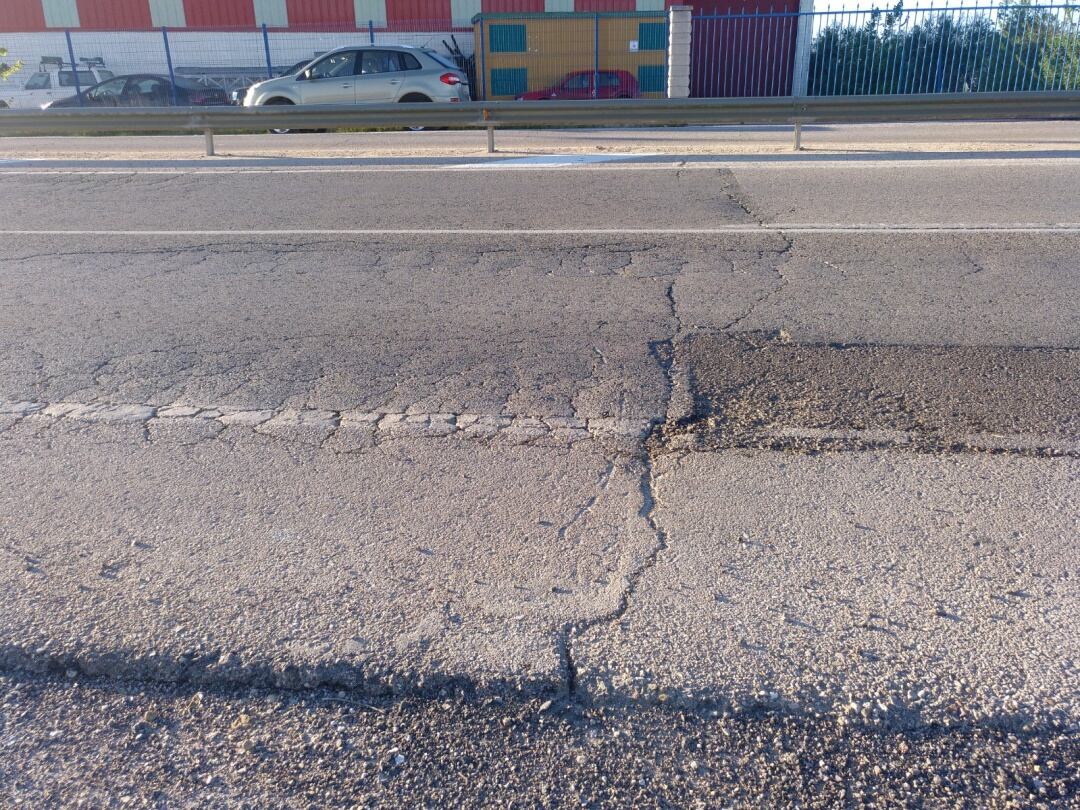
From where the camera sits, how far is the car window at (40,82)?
27.4 m

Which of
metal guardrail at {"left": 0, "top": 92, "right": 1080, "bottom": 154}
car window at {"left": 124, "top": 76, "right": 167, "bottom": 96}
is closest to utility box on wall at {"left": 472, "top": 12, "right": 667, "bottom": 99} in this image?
car window at {"left": 124, "top": 76, "right": 167, "bottom": 96}

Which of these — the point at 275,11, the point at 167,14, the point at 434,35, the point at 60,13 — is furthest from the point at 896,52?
the point at 60,13

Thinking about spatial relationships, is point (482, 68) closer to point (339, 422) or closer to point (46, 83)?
point (46, 83)

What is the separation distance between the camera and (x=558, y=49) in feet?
88.1

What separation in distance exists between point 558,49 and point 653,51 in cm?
295

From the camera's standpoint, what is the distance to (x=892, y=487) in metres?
3.38

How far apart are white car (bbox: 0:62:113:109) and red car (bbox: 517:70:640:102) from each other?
46.2ft

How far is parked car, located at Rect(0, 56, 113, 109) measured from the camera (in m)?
27.0

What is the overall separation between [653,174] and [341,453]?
7.66 meters

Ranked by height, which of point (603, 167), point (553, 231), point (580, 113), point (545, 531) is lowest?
point (545, 531)

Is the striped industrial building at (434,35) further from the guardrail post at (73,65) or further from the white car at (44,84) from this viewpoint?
the white car at (44,84)

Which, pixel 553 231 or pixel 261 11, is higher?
pixel 261 11

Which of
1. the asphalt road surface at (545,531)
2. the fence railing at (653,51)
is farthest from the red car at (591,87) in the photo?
the asphalt road surface at (545,531)

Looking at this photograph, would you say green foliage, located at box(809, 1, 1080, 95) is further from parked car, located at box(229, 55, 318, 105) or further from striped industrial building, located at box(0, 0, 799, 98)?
parked car, located at box(229, 55, 318, 105)
